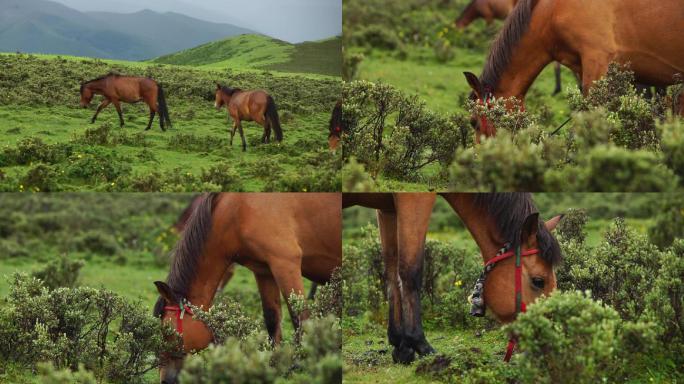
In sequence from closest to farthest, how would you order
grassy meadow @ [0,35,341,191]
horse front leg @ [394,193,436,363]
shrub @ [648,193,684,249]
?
horse front leg @ [394,193,436,363], grassy meadow @ [0,35,341,191], shrub @ [648,193,684,249]

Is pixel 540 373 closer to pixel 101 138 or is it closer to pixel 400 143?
pixel 400 143

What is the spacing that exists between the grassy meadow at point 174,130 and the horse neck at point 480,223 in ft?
10.6

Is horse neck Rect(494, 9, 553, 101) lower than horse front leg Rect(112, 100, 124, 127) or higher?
higher

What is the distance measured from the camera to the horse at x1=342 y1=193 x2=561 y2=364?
7617 millimetres

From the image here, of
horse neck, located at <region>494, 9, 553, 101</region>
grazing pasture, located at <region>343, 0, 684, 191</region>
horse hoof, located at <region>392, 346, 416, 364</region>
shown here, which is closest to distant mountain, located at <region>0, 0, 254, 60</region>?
grazing pasture, located at <region>343, 0, 684, 191</region>

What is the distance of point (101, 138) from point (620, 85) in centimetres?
733

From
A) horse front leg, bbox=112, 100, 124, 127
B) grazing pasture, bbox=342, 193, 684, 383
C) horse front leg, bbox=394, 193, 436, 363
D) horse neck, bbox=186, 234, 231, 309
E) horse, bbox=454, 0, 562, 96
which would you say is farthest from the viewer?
horse, bbox=454, 0, 562, 96

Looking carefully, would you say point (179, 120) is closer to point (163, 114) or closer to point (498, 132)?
point (163, 114)

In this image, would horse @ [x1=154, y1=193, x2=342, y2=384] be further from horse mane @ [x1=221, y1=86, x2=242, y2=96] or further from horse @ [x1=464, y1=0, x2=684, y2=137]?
horse mane @ [x1=221, y1=86, x2=242, y2=96]

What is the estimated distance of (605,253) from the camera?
8.91 meters

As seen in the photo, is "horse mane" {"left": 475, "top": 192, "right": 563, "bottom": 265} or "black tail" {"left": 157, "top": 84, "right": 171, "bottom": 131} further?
"black tail" {"left": 157, "top": 84, "right": 171, "bottom": 131}

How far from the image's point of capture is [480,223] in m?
7.98

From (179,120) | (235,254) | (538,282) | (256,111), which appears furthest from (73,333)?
(538,282)

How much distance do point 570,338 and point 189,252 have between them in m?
4.25
